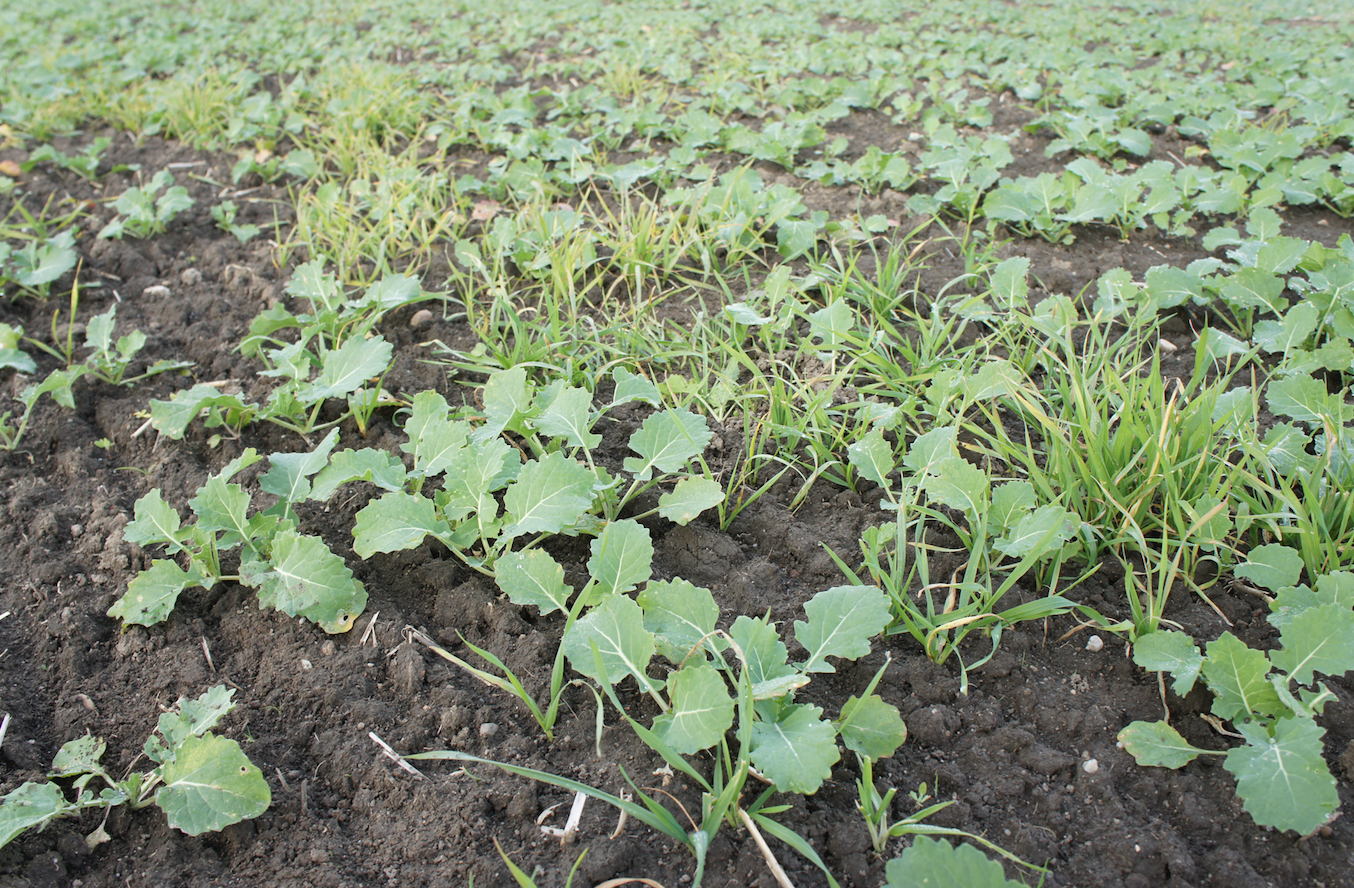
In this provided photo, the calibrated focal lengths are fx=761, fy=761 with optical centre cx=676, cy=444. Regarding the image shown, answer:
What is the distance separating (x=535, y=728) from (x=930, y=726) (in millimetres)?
641

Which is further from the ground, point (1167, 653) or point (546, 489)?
point (546, 489)

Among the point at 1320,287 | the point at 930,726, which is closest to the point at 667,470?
the point at 930,726

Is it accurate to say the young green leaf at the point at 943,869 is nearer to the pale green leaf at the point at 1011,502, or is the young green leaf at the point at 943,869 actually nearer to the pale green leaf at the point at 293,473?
the pale green leaf at the point at 1011,502

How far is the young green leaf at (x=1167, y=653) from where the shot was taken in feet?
3.92

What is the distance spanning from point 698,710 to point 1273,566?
1.02 metres

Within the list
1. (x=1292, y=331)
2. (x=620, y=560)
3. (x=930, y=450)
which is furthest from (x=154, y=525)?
(x=1292, y=331)

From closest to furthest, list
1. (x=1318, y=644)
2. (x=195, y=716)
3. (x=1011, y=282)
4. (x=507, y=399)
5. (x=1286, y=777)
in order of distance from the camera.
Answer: (x=1286, y=777)
(x=1318, y=644)
(x=195, y=716)
(x=507, y=399)
(x=1011, y=282)

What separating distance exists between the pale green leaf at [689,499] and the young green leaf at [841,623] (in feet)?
1.02

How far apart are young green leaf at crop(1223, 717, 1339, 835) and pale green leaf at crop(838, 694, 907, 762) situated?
442 mm

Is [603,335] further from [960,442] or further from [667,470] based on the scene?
[960,442]

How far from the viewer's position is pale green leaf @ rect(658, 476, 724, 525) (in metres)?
1.49

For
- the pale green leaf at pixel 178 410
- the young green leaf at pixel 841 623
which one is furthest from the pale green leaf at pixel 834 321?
the pale green leaf at pixel 178 410

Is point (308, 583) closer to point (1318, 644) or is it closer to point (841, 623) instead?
point (841, 623)

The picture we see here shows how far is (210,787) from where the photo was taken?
3.65 ft
